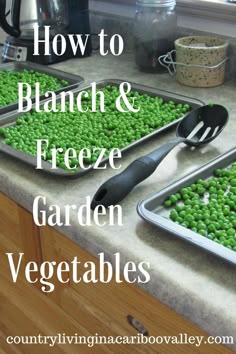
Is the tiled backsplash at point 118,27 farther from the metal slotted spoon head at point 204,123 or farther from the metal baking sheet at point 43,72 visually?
the metal slotted spoon head at point 204,123

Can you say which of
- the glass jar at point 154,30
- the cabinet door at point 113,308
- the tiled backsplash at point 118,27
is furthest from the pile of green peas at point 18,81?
the cabinet door at point 113,308

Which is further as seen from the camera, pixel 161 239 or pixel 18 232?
pixel 18 232

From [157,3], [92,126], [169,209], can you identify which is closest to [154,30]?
[157,3]

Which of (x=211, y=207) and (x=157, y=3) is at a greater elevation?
(x=157, y=3)

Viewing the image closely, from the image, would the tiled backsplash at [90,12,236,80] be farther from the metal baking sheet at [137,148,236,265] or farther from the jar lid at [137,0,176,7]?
the metal baking sheet at [137,148,236,265]

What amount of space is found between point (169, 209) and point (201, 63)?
1.86 feet

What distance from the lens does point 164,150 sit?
862 millimetres

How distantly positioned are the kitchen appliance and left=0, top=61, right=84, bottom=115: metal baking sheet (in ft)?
0.11

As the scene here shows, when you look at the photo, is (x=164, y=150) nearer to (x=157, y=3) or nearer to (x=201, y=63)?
(x=201, y=63)

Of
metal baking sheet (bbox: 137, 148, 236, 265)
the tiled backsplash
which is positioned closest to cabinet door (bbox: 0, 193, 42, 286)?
metal baking sheet (bbox: 137, 148, 236, 265)

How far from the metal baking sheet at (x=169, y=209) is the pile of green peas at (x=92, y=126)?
0.56 feet

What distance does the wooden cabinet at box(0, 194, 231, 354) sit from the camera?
713 mm

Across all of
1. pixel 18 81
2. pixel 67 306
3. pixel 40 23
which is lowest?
pixel 67 306

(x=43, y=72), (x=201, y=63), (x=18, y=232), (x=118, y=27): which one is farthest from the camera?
(x=118, y=27)
